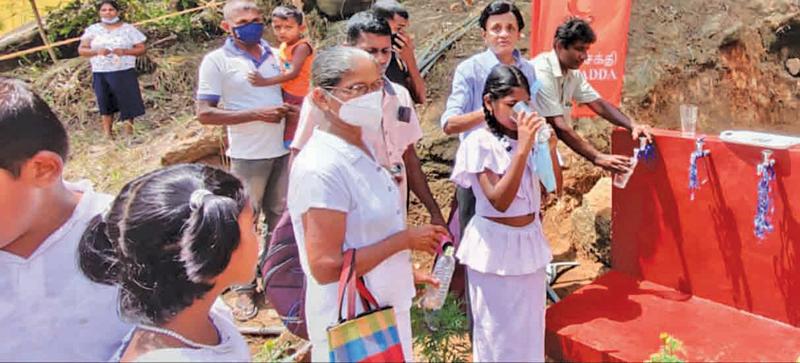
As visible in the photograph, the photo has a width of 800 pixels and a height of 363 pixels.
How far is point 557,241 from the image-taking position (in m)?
5.16

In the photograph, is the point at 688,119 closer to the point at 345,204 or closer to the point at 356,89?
the point at 356,89

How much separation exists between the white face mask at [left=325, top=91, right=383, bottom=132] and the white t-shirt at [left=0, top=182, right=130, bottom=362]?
2.84 ft

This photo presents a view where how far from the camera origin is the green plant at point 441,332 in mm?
3502

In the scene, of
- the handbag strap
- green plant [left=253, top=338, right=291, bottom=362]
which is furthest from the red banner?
the handbag strap

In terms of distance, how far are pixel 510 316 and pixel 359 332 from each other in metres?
1.20

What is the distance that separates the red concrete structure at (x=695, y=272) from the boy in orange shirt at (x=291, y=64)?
1.83 m

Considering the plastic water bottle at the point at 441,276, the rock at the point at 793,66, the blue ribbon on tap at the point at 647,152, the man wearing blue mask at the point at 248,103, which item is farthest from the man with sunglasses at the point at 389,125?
the rock at the point at 793,66

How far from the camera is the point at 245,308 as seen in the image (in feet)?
13.6

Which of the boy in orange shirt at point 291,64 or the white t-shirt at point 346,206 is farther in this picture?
the boy in orange shirt at point 291,64

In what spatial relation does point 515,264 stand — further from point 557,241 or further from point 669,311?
point 557,241

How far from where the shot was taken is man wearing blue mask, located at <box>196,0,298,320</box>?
149 inches

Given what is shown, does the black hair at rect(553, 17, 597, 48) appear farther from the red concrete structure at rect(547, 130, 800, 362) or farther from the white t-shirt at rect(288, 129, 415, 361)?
the white t-shirt at rect(288, 129, 415, 361)

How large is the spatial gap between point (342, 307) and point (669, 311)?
2247 millimetres

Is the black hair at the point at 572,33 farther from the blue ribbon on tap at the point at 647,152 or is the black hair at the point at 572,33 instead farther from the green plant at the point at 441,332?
the green plant at the point at 441,332
